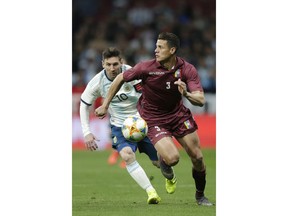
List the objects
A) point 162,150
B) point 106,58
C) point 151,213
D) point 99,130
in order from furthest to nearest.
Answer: point 99,130 → point 106,58 → point 162,150 → point 151,213

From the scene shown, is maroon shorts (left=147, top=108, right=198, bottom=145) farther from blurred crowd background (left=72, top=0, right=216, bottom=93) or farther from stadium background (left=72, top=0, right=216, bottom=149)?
blurred crowd background (left=72, top=0, right=216, bottom=93)

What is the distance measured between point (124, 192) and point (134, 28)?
39.4 feet

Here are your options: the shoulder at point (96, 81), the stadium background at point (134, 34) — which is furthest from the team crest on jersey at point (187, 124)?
the stadium background at point (134, 34)

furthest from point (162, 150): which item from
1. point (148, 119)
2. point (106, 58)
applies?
point (106, 58)

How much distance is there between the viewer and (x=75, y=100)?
59.5 ft

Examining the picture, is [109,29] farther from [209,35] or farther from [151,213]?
[151,213]

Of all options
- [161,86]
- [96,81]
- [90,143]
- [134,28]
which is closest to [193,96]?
[161,86]

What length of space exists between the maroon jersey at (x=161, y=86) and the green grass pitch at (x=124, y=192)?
105 centimetres

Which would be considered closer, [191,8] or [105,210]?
[105,210]

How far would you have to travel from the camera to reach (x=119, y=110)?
10094mm

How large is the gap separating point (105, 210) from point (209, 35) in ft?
37.8
